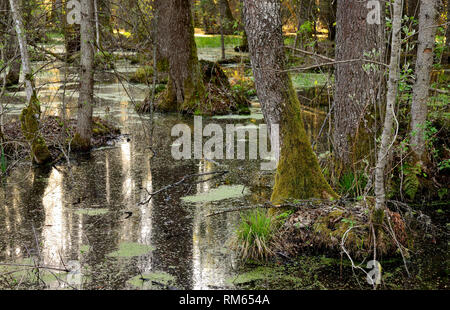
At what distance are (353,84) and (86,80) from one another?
4.88 metres

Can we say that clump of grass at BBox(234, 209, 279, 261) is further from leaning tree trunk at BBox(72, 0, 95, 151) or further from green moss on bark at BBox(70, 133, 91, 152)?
green moss on bark at BBox(70, 133, 91, 152)

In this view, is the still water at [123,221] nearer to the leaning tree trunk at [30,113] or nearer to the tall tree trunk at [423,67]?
the leaning tree trunk at [30,113]

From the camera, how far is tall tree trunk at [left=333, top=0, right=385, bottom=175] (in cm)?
735

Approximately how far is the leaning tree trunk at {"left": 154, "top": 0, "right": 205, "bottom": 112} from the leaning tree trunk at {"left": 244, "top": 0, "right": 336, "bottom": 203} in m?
8.00

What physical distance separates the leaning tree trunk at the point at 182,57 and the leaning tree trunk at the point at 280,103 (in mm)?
7997

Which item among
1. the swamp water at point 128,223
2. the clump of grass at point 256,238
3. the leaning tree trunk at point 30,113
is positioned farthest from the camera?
the leaning tree trunk at point 30,113

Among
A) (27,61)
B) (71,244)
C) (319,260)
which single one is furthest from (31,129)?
(319,260)

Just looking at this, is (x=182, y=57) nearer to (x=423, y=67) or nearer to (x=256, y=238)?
(x=423, y=67)

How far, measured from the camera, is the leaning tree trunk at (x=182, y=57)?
14164 mm

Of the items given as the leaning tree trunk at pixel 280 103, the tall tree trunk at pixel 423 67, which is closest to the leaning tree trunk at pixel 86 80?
the leaning tree trunk at pixel 280 103

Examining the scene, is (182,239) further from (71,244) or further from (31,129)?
(31,129)

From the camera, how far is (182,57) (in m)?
14.3

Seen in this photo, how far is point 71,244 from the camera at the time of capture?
6.15m

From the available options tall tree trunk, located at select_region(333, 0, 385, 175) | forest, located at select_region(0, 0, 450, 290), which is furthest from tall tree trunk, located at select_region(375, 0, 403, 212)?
tall tree trunk, located at select_region(333, 0, 385, 175)
